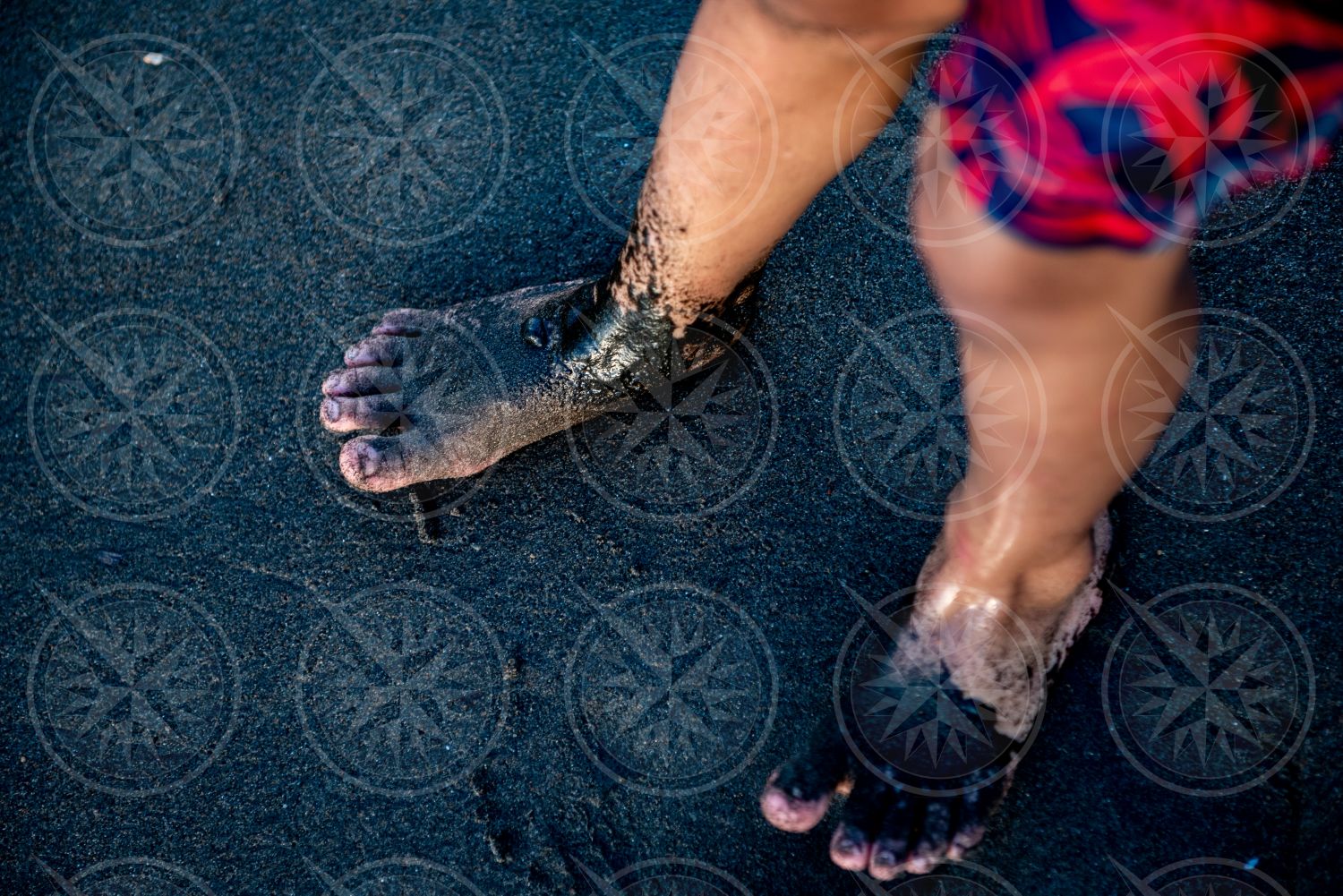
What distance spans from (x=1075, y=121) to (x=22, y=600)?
1.91 metres

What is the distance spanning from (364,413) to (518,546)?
0.38 m

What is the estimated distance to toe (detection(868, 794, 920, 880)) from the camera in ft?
4.47

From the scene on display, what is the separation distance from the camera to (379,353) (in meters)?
1.65

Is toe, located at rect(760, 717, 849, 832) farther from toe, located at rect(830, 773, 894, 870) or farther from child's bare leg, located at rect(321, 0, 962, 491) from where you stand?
child's bare leg, located at rect(321, 0, 962, 491)

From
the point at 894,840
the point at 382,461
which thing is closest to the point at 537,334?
the point at 382,461

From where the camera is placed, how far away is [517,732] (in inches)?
62.6

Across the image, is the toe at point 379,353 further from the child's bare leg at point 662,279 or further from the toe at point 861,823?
the toe at point 861,823

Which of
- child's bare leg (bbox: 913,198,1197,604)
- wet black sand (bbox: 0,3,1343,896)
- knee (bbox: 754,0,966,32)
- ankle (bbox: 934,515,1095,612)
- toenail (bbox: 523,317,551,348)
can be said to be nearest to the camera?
child's bare leg (bbox: 913,198,1197,604)

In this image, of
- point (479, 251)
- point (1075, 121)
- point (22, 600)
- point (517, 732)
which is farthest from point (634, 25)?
point (22, 600)

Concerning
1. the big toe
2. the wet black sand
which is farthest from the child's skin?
the wet black sand

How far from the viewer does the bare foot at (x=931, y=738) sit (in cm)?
138

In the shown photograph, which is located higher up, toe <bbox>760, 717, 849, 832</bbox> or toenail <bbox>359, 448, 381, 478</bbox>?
toenail <bbox>359, 448, 381, 478</bbox>

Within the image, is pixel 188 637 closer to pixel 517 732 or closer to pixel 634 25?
pixel 517 732

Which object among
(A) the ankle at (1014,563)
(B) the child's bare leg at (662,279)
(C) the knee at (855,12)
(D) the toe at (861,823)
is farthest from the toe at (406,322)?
(D) the toe at (861,823)
